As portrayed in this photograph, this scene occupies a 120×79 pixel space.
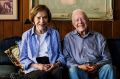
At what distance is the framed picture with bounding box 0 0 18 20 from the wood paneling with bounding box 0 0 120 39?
0.19 ft

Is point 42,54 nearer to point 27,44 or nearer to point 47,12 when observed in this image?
point 27,44

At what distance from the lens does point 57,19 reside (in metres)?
4.03

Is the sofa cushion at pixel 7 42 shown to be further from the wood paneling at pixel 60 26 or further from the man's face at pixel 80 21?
the man's face at pixel 80 21

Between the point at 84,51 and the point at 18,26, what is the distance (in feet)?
3.91

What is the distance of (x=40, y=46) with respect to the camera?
10.7 ft

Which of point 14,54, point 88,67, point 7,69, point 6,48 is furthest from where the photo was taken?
point 6,48

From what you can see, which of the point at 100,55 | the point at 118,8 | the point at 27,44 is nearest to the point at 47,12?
the point at 27,44

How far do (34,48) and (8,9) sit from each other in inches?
42.5

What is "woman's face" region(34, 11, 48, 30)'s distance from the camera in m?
3.19

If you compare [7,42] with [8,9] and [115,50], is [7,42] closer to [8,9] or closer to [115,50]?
[8,9]

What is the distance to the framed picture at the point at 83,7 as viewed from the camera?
3.98 metres

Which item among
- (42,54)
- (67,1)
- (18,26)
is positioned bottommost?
(42,54)

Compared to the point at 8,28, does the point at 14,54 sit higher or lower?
lower

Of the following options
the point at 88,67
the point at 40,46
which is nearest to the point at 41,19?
the point at 40,46
